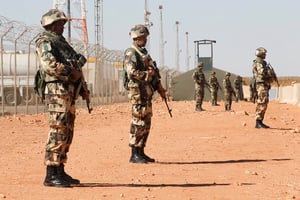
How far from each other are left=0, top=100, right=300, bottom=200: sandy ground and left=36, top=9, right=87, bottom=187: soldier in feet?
0.86

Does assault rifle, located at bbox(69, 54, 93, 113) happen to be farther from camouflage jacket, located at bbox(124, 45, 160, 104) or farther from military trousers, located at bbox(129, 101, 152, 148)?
military trousers, located at bbox(129, 101, 152, 148)

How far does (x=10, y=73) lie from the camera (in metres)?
25.5

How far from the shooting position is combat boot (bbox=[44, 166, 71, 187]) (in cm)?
645

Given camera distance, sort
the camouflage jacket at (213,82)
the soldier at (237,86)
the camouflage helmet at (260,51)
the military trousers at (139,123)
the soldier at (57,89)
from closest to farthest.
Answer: the soldier at (57,89) → the military trousers at (139,123) → the camouflage helmet at (260,51) → the camouflage jacket at (213,82) → the soldier at (237,86)

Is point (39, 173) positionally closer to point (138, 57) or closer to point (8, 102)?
point (138, 57)

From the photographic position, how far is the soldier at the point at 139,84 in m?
8.45

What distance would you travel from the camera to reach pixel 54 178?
6480mm

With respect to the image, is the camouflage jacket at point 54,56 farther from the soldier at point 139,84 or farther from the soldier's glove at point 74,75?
the soldier at point 139,84

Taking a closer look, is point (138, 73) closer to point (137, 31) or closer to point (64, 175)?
point (137, 31)


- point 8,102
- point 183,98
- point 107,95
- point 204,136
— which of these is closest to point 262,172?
point 204,136

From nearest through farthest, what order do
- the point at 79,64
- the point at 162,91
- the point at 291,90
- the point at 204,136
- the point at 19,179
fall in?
the point at 79,64 < the point at 19,179 < the point at 162,91 < the point at 204,136 < the point at 291,90

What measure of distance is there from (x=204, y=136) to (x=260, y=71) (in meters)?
1.73

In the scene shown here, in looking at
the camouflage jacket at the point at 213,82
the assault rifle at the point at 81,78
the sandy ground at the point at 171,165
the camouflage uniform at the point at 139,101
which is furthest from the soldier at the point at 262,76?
the camouflage jacket at the point at 213,82

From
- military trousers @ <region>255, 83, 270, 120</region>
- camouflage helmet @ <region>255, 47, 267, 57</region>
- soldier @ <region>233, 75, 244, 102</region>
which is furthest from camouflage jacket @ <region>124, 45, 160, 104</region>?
soldier @ <region>233, 75, 244, 102</region>
